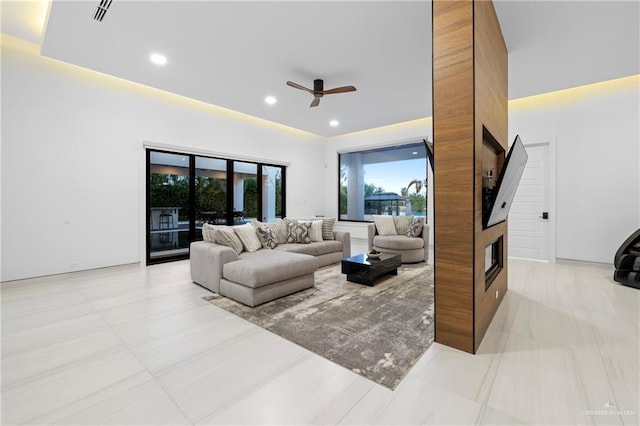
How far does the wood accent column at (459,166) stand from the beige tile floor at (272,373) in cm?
31

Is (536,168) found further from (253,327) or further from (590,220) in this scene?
(253,327)

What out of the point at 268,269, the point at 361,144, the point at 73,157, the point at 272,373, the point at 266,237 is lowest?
the point at 272,373

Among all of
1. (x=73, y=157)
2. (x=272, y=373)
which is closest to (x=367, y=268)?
(x=272, y=373)

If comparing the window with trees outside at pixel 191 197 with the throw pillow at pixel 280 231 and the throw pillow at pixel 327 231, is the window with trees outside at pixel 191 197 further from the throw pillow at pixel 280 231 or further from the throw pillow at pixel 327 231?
the throw pillow at pixel 327 231

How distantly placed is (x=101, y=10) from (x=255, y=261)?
2.96 meters

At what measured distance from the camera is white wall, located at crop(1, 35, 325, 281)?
11.9ft

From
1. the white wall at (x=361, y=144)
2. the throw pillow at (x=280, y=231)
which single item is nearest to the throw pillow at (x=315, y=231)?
the throw pillow at (x=280, y=231)

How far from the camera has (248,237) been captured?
13.3 ft

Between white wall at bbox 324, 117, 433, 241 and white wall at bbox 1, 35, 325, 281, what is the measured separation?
4.01 metres

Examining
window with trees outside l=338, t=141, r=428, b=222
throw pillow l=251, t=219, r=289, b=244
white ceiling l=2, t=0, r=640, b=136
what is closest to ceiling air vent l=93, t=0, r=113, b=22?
white ceiling l=2, t=0, r=640, b=136

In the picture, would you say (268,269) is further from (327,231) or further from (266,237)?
(327,231)

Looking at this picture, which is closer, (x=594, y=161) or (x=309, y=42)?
(x=309, y=42)

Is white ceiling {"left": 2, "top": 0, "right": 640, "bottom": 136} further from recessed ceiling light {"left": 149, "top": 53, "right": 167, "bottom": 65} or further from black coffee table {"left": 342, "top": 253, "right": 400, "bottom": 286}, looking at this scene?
black coffee table {"left": 342, "top": 253, "right": 400, "bottom": 286}

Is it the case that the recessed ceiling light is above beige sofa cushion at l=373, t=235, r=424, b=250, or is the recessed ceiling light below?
above
